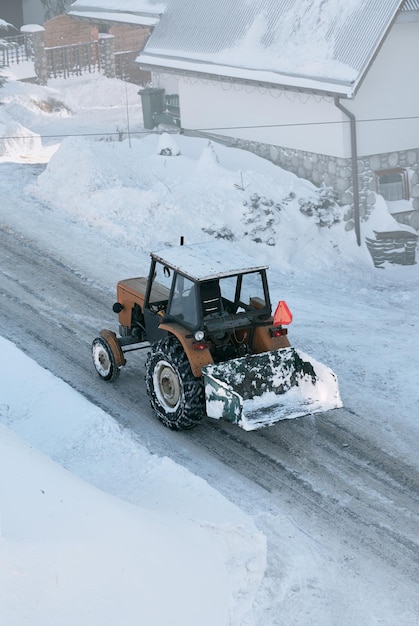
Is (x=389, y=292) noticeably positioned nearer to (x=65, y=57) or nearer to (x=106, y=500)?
(x=106, y=500)

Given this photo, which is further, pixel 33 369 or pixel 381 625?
pixel 33 369

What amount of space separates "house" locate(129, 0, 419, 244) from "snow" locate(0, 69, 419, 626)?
784mm

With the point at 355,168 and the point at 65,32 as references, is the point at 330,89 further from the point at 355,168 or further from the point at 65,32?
the point at 65,32

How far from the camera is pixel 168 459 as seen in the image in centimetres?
1184

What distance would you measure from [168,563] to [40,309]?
8.56 meters

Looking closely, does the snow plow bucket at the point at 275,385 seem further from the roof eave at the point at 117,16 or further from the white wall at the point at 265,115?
the roof eave at the point at 117,16

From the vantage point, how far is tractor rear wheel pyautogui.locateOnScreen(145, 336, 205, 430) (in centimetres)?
1216

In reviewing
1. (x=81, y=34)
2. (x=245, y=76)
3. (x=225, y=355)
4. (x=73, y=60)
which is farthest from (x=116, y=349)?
(x=81, y=34)

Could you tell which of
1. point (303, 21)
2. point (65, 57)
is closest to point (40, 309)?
point (303, 21)

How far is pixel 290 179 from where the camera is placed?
22922mm

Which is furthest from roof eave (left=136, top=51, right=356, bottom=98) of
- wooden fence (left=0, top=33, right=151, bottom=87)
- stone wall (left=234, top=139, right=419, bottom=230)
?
wooden fence (left=0, top=33, right=151, bottom=87)

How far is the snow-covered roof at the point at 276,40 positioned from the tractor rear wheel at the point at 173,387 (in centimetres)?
1056

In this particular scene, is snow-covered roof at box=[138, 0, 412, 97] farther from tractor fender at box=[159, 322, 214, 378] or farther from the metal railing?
the metal railing

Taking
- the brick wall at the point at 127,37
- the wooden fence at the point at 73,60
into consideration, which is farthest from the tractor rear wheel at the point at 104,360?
the brick wall at the point at 127,37
